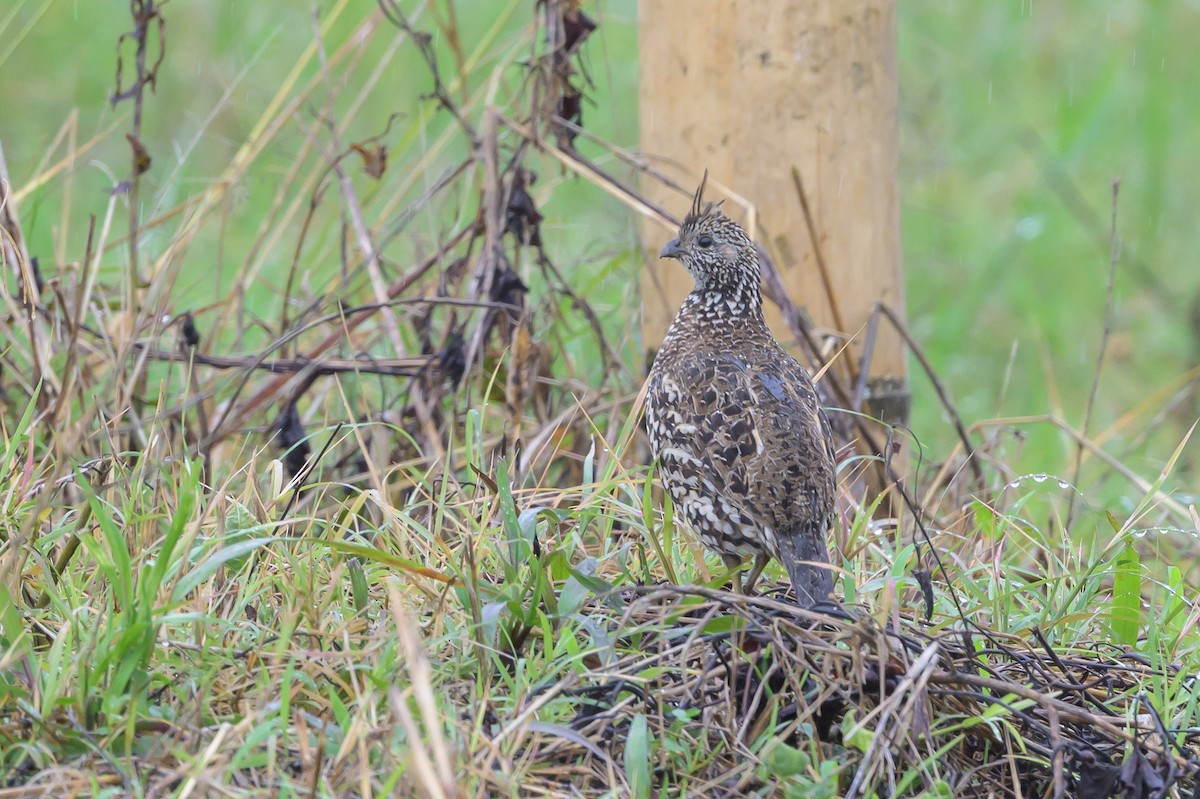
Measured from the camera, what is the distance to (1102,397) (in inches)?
299

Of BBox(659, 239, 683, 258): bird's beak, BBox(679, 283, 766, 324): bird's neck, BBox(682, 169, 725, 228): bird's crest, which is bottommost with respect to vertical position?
BBox(679, 283, 766, 324): bird's neck

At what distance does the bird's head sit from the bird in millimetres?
148

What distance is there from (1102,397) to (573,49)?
4.38 meters

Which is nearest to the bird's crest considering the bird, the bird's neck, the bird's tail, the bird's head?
the bird's head

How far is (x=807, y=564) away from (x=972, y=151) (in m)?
7.21

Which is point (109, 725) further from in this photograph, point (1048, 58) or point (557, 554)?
point (1048, 58)

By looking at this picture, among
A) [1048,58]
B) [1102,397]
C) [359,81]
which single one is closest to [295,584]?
[1102,397]

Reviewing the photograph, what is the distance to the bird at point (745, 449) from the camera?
3180mm

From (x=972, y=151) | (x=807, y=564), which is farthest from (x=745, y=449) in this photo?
(x=972, y=151)

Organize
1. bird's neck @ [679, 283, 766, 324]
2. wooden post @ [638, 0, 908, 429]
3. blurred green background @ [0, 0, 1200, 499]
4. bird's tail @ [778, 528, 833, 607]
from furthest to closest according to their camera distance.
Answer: blurred green background @ [0, 0, 1200, 499], wooden post @ [638, 0, 908, 429], bird's neck @ [679, 283, 766, 324], bird's tail @ [778, 528, 833, 607]

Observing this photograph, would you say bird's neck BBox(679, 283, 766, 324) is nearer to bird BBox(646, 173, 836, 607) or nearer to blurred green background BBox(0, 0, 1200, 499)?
bird BBox(646, 173, 836, 607)

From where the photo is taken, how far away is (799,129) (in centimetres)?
428

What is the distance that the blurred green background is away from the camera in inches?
305

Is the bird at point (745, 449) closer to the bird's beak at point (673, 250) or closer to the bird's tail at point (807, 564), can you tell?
the bird's tail at point (807, 564)
